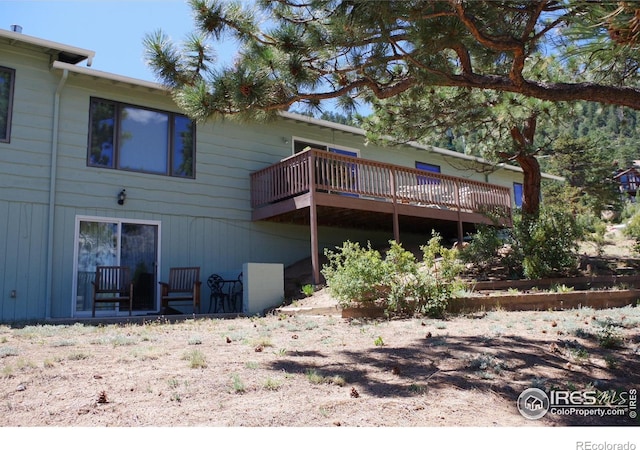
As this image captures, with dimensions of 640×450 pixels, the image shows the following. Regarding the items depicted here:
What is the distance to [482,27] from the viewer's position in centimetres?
502

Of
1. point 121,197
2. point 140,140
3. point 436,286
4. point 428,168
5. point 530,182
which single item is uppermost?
point 428,168

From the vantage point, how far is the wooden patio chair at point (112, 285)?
29.2 feet

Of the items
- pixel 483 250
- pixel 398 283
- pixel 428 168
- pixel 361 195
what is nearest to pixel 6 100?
pixel 361 195

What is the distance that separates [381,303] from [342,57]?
10.9 feet

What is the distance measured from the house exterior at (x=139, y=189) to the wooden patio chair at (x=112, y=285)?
0.37m

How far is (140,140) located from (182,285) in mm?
3072

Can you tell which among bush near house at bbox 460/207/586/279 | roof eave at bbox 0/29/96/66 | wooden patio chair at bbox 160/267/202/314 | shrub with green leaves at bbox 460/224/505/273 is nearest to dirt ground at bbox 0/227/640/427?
bush near house at bbox 460/207/586/279

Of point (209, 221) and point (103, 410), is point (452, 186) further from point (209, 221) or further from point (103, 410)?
point (103, 410)

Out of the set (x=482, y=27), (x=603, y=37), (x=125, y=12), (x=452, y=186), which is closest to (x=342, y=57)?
(x=482, y=27)

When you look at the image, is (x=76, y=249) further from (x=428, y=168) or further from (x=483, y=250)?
(x=428, y=168)

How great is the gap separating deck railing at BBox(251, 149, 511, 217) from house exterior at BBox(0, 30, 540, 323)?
0.12 feet

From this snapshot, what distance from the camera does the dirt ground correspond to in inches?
123

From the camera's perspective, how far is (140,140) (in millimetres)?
10539

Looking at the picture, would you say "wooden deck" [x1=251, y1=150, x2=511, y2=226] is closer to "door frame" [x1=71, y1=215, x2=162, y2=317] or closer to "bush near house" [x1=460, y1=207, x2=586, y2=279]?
"bush near house" [x1=460, y1=207, x2=586, y2=279]
